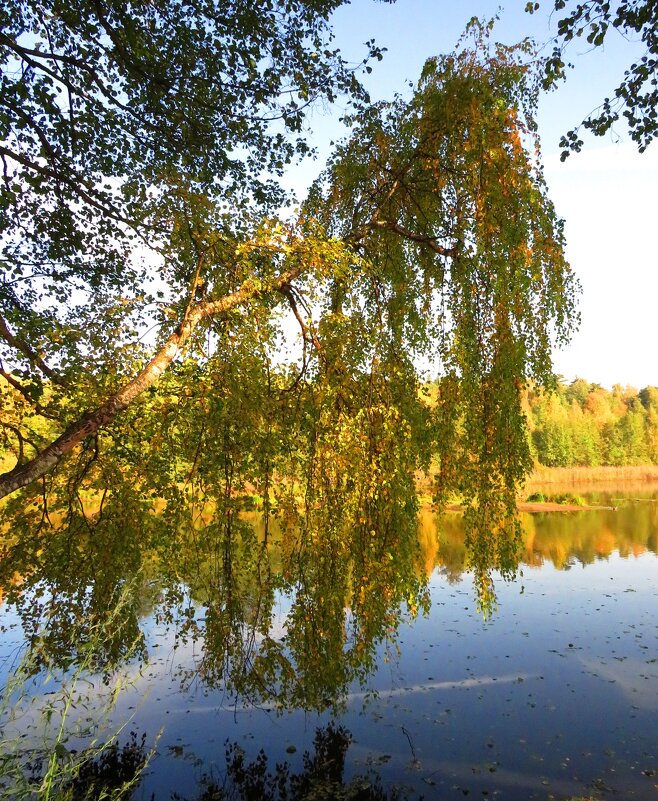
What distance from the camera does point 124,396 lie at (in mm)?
3932

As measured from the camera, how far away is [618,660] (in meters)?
8.37

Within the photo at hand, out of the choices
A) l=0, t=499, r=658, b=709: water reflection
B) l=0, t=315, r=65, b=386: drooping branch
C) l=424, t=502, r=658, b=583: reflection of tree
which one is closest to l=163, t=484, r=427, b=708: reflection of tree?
l=0, t=499, r=658, b=709: water reflection

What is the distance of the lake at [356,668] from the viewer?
171 inches

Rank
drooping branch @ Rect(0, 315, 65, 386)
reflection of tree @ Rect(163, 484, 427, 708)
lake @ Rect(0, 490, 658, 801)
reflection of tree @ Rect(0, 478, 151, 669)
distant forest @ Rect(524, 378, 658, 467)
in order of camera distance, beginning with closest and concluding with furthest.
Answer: drooping branch @ Rect(0, 315, 65, 386) < reflection of tree @ Rect(163, 484, 427, 708) < lake @ Rect(0, 490, 658, 801) < reflection of tree @ Rect(0, 478, 151, 669) < distant forest @ Rect(524, 378, 658, 467)

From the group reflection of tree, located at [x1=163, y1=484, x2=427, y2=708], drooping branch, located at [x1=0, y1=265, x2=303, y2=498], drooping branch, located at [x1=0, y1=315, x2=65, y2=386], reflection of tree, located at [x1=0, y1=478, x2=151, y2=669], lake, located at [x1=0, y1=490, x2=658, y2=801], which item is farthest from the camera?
reflection of tree, located at [x1=0, y1=478, x2=151, y2=669]

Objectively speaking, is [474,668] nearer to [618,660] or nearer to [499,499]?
[618,660]

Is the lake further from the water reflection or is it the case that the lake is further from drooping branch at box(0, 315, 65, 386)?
drooping branch at box(0, 315, 65, 386)

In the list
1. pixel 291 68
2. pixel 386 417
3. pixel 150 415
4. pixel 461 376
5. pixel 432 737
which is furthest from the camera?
pixel 432 737

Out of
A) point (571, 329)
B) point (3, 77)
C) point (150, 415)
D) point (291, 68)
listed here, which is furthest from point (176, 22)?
point (571, 329)

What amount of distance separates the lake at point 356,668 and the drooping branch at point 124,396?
1055 mm

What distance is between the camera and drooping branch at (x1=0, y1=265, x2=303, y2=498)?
3447 mm

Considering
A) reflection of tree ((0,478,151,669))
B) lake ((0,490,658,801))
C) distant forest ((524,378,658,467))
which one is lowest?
lake ((0,490,658,801))

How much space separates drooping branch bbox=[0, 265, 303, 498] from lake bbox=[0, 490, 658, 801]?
3.46ft

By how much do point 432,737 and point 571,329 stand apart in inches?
192
